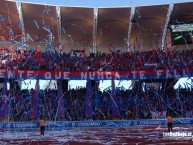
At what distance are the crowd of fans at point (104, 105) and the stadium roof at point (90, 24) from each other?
9.36m

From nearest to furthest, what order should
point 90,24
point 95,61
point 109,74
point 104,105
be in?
point 104,105 → point 109,74 → point 95,61 → point 90,24

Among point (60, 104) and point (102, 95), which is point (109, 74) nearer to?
point (102, 95)

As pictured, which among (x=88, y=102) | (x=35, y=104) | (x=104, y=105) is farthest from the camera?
(x=104, y=105)

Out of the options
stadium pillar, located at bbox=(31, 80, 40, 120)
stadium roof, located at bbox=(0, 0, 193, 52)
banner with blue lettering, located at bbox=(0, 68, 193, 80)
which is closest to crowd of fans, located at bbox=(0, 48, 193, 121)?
stadium pillar, located at bbox=(31, 80, 40, 120)

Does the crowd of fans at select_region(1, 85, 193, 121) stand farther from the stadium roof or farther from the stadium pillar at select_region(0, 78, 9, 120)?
the stadium roof

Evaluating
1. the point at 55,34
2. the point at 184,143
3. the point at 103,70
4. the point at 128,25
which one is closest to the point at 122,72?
the point at 103,70

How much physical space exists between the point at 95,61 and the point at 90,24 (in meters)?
6.95

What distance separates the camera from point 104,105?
3256cm

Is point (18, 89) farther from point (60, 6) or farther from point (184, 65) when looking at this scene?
point (184, 65)

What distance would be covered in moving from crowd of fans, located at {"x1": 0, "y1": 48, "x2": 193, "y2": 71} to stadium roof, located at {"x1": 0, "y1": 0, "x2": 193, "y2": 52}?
15.1 ft

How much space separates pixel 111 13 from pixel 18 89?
45.4 feet

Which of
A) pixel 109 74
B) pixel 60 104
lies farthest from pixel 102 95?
pixel 60 104

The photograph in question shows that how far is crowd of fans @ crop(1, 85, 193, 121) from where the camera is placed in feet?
101

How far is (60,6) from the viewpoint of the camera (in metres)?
36.4
